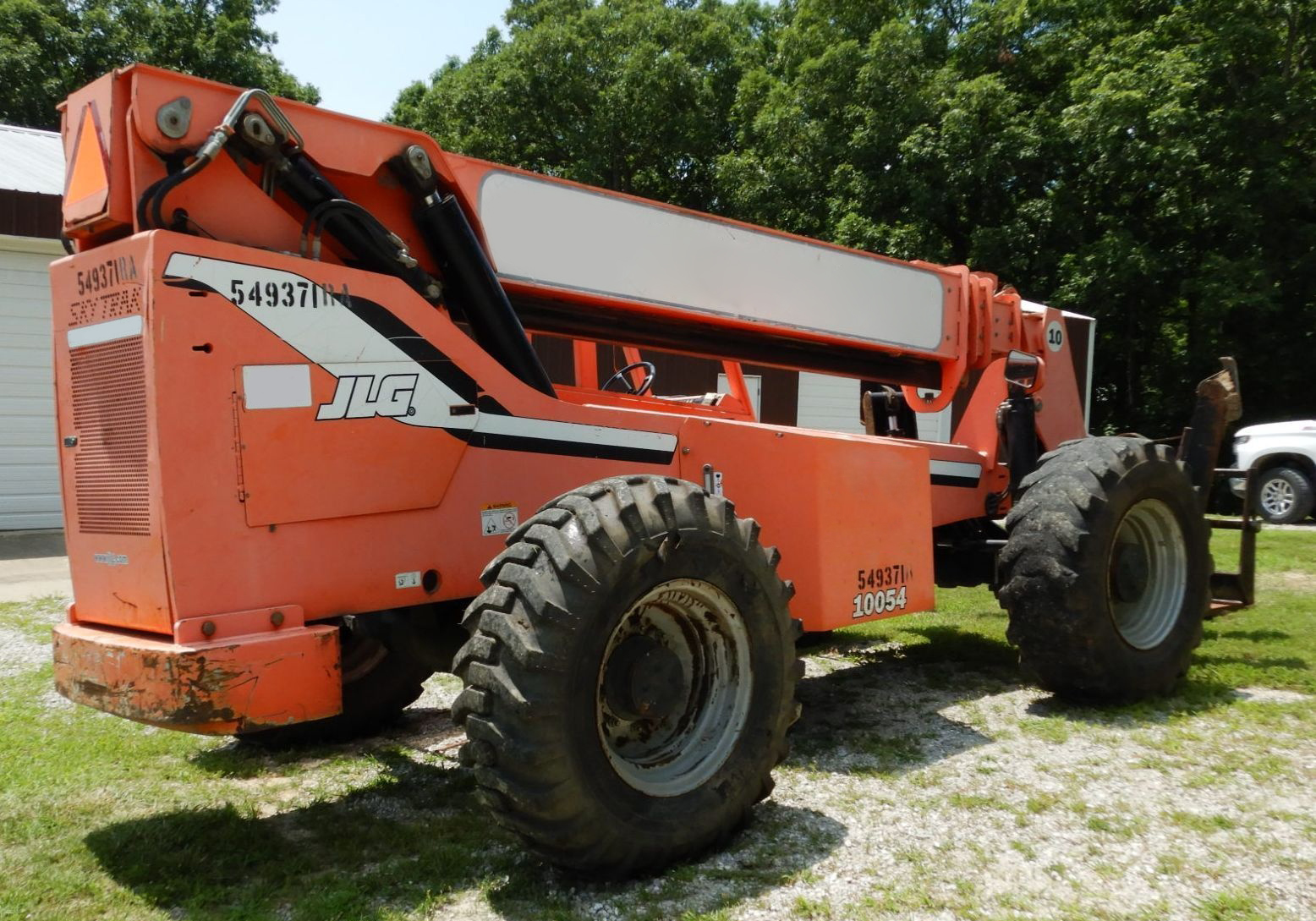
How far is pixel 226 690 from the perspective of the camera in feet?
11.2

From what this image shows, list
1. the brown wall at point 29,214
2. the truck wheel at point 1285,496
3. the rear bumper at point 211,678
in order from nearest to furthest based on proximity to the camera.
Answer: the rear bumper at point 211,678, the brown wall at point 29,214, the truck wheel at point 1285,496

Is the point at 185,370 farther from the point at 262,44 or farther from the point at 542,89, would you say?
the point at 262,44

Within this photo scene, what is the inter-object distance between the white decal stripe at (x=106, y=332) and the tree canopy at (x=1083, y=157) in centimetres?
1984

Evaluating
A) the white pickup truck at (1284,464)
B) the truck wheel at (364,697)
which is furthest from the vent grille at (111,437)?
the white pickup truck at (1284,464)

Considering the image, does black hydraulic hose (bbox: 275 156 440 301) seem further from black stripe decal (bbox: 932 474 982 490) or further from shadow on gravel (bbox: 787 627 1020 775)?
black stripe decal (bbox: 932 474 982 490)

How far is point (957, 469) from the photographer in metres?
6.71

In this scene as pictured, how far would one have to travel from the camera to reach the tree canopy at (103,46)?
Result: 30.3 m

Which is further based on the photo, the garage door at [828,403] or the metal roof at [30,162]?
the garage door at [828,403]

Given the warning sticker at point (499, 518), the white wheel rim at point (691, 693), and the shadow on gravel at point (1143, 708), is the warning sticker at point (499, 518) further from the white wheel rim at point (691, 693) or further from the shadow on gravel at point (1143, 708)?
the shadow on gravel at point (1143, 708)

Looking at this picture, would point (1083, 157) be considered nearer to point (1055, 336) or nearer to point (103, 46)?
point (1055, 336)

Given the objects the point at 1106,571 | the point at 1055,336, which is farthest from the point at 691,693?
the point at 1055,336

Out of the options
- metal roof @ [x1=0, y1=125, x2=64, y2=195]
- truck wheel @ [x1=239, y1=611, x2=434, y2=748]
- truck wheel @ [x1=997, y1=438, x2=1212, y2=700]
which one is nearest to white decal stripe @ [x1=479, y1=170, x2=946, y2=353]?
truck wheel @ [x1=997, y1=438, x2=1212, y2=700]

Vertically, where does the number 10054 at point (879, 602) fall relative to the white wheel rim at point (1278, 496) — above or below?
above

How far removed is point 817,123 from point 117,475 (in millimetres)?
23110
